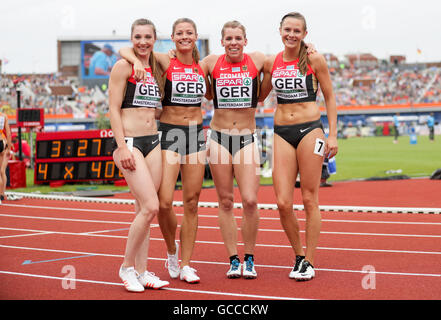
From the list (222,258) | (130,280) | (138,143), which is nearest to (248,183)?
(138,143)

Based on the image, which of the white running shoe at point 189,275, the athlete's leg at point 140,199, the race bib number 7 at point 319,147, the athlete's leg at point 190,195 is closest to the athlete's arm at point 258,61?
the race bib number 7 at point 319,147

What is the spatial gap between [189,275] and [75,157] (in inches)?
456

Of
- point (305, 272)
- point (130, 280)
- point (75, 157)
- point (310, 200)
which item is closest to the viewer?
point (130, 280)

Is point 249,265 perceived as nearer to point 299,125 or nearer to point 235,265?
point 235,265

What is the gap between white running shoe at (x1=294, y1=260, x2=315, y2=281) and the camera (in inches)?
208

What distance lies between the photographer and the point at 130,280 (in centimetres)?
502

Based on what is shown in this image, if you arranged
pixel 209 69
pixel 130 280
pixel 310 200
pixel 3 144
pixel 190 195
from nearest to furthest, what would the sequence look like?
pixel 130 280 < pixel 190 195 < pixel 310 200 < pixel 209 69 < pixel 3 144

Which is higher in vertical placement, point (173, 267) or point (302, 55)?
point (302, 55)

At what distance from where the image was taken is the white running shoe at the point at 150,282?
5.08 meters

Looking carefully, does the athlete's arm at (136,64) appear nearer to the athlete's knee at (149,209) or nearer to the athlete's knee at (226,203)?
the athlete's knee at (149,209)

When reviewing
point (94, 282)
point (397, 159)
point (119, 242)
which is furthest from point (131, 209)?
point (397, 159)

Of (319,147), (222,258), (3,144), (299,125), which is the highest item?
(299,125)

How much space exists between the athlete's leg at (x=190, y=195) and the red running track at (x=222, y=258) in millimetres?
291

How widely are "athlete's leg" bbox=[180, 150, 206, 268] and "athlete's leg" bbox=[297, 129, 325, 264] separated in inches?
35.4
